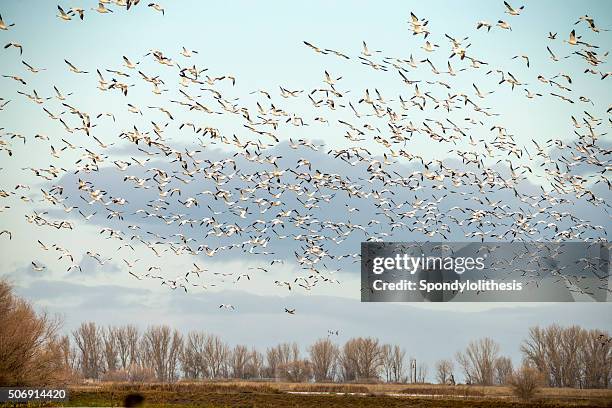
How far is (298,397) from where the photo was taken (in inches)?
2411

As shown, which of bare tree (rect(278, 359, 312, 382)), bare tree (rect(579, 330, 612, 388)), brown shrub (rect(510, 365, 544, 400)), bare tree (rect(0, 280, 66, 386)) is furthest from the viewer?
bare tree (rect(278, 359, 312, 382))

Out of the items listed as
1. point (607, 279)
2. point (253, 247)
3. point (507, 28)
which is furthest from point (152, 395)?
point (507, 28)

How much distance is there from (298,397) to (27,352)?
22.4 meters

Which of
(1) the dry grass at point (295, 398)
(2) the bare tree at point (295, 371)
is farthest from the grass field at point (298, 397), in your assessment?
(2) the bare tree at point (295, 371)

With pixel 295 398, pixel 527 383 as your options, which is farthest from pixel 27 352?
pixel 527 383

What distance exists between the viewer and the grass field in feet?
178

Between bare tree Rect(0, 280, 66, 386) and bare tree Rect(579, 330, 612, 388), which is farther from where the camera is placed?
bare tree Rect(579, 330, 612, 388)

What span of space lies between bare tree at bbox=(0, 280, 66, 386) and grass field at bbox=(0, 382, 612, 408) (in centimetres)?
289

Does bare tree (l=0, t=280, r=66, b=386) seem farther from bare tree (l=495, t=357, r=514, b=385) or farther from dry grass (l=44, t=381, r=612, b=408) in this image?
bare tree (l=495, t=357, r=514, b=385)

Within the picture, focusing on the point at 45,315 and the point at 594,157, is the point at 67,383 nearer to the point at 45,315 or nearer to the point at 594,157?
the point at 45,315

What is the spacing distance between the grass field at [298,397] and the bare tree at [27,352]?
9.47 ft

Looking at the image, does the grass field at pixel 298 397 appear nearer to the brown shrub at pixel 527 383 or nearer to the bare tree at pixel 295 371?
the brown shrub at pixel 527 383

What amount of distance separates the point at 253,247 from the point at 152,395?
2161cm

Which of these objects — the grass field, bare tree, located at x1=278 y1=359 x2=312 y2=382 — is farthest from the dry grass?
bare tree, located at x1=278 y1=359 x2=312 y2=382
